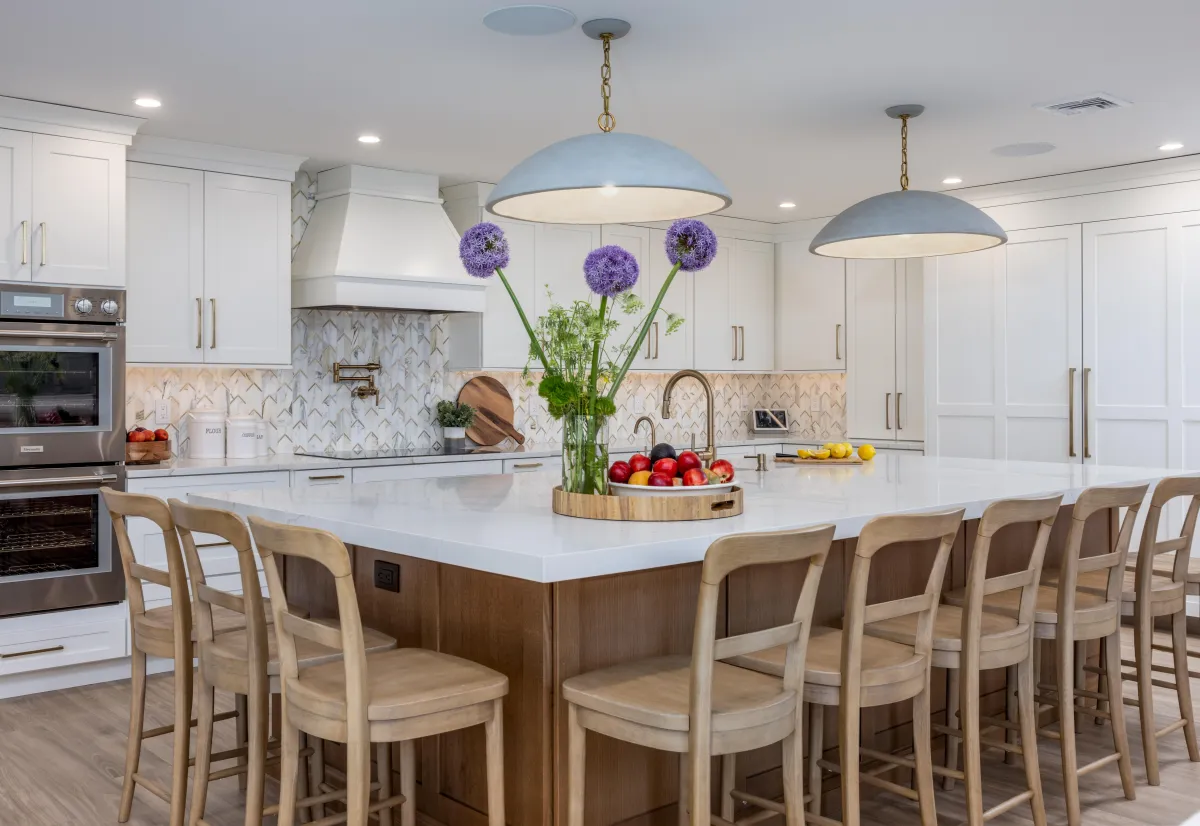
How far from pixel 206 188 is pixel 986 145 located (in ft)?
12.1

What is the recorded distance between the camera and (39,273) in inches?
170

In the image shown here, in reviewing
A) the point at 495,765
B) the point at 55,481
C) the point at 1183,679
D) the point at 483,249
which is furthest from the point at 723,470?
the point at 55,481

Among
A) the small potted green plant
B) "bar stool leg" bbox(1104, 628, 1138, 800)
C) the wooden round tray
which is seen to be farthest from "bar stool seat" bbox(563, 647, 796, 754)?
the small potted green plant

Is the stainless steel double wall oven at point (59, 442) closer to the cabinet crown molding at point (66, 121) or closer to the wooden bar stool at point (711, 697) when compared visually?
the cabinet crown molding at point (66, 121)

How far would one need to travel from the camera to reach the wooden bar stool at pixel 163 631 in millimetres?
2627

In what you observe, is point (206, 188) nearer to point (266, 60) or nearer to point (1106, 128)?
point (266, 60)

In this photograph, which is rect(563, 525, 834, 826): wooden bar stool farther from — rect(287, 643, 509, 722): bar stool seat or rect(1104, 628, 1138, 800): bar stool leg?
rect(1104, 628, 1138, 800): bar stool leg

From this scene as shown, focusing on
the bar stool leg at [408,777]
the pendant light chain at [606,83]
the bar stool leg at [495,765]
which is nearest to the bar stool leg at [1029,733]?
the bar stool leg at [495,765]

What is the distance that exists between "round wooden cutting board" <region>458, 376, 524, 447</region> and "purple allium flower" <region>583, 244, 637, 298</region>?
3.48 metres

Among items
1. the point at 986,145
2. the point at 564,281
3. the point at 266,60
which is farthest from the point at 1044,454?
the point at 266,60

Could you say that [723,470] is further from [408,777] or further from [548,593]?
[408,777]

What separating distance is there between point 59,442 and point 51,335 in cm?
44

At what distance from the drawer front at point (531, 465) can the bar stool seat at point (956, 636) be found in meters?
3.02

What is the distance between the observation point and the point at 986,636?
2.71 meters
